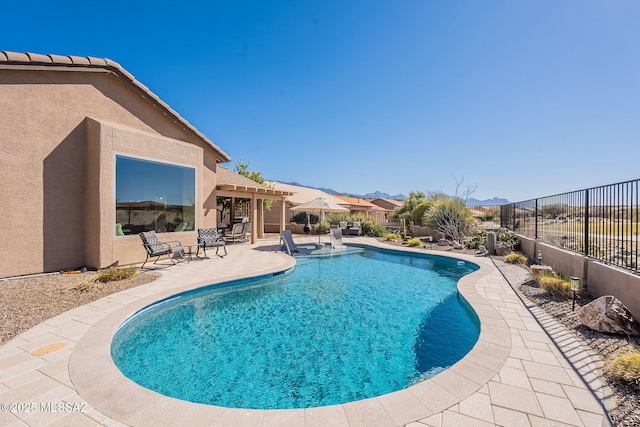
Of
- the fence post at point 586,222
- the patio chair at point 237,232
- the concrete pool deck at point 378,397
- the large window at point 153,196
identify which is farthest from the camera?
the patio chair at point 237,232

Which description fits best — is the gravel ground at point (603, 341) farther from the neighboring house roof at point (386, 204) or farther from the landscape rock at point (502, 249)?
the neighboring house roof at point (386, 204)

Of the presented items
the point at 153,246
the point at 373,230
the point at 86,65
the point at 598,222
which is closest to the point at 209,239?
the point at 153,246

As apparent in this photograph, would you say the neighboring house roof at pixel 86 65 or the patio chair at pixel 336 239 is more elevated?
the neighboring house roof at pixel 86 65

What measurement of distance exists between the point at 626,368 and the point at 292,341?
14.8 feet

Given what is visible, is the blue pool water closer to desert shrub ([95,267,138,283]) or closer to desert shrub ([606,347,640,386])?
desert shrub ([606,347,640,386])

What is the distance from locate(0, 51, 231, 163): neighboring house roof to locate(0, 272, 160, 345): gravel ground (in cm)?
595

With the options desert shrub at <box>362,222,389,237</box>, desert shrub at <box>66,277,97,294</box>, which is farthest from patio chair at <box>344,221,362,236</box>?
desert shrub at <box>66,277,97,294</box>

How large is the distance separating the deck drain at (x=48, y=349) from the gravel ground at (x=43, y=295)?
868 mm

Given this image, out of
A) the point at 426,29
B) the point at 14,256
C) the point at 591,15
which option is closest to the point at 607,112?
the point at 591,15

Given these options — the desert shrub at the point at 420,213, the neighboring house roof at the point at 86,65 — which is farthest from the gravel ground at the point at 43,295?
the desert shrub at the point at 420,213

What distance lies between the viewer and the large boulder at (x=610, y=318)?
168 inches

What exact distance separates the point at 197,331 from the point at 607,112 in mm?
18194

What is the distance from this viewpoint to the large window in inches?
372

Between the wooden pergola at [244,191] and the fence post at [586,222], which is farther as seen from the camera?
the wooden pergola at [244,191]
